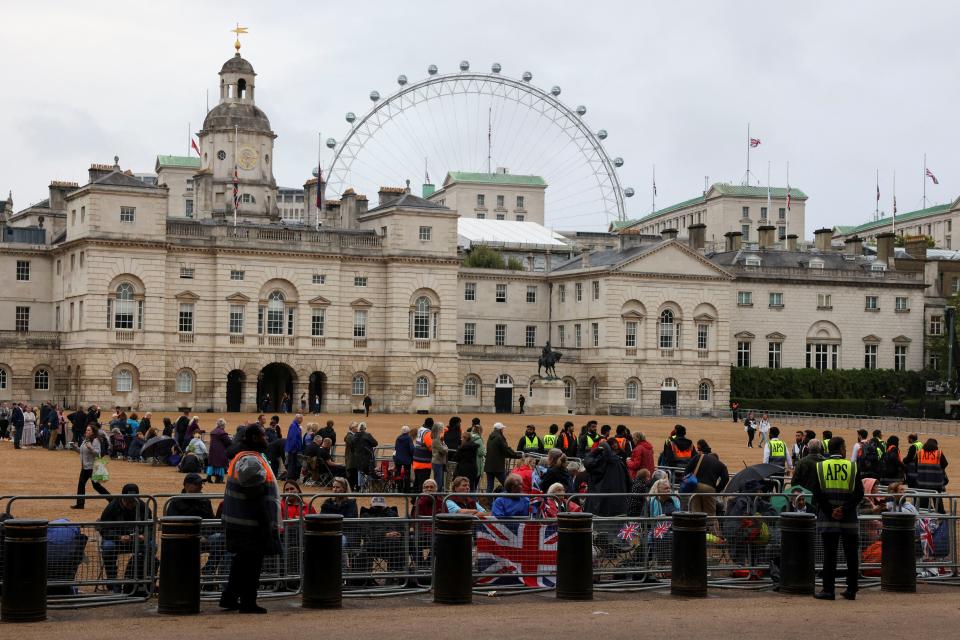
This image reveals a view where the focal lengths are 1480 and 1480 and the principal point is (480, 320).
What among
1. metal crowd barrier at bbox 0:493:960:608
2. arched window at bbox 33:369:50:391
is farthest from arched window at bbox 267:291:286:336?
metal crowd barrier at bbox 0:493:960:608

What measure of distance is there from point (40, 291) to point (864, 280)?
173 feet

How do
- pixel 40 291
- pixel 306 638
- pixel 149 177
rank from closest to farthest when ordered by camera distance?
1. pixel 306 638
2. pixel 40 291
3. pixel 149 177

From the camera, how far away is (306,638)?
15.3m

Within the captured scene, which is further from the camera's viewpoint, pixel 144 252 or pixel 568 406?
pixel 568 406

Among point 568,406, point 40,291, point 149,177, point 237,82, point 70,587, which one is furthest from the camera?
point 149,177

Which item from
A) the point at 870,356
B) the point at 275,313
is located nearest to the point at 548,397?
the point at 275,313

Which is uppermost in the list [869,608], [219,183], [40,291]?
[219,183]

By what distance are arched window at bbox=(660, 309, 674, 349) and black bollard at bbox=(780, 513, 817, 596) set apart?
7352cm

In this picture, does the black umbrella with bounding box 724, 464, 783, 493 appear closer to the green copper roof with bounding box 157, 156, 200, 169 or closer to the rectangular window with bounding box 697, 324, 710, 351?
the rectangular window with bounding box 697, 324, 710, 351

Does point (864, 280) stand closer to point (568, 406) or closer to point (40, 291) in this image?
point (568, 406)

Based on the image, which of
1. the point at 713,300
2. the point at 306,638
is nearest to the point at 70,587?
the point at 306,638

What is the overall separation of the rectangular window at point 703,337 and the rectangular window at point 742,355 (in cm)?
401

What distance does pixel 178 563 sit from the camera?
16.6 meters

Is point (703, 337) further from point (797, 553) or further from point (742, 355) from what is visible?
point (797, 553)
